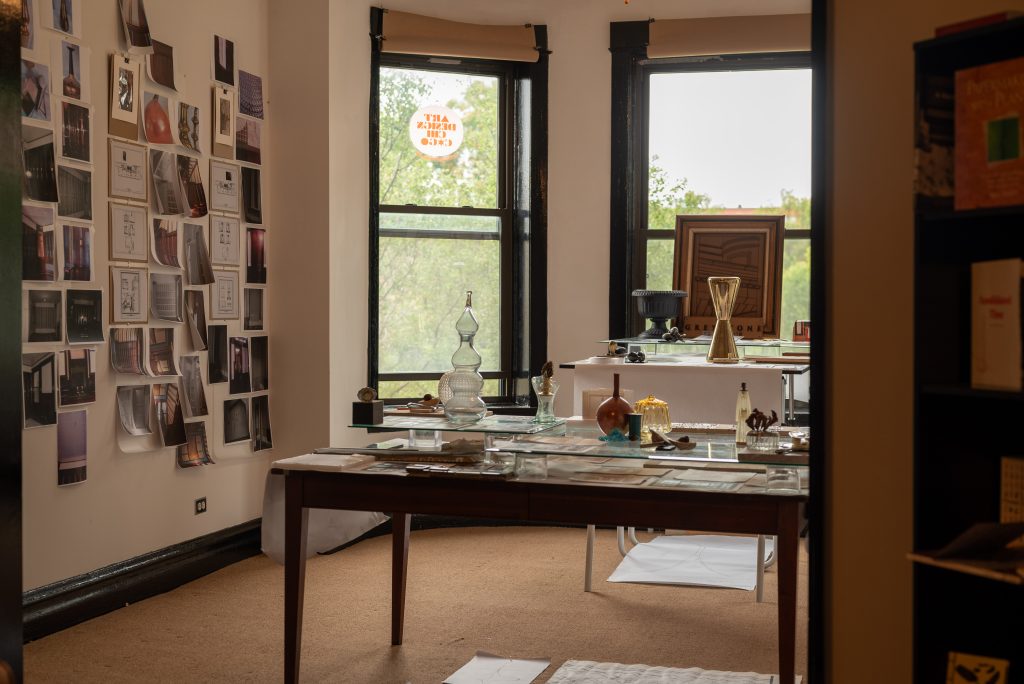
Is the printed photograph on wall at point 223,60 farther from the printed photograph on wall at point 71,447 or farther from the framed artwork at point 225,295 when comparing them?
the printed photograph on wall at point 71,447

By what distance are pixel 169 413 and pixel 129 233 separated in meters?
0.82

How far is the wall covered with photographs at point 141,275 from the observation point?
157 inches

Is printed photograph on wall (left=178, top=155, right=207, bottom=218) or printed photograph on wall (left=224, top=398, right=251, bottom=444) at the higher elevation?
printed photograph on wall (left=178, top=155, right=207, bottom=218)

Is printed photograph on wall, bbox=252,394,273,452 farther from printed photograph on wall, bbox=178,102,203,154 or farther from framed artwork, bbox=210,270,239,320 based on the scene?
printed photograph on wall, bbox=178,102,203,154

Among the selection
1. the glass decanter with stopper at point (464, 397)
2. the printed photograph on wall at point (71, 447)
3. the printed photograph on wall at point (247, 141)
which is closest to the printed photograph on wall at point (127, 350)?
the printed photograph on wall at point (71, 447)

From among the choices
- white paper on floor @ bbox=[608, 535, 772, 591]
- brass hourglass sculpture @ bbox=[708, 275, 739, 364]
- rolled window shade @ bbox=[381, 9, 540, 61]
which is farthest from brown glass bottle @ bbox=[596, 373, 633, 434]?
rolled window shade @ bbox=[381, 9, 540, 61]

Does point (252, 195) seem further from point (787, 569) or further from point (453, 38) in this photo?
point (787, 569)

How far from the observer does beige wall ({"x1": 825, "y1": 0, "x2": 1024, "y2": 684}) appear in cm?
253

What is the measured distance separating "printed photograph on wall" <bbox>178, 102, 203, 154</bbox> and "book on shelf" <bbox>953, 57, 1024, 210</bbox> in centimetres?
352

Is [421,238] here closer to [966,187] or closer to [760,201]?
[760,201]

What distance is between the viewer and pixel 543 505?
325 centimetres

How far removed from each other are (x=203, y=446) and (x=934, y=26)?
3.66 meters

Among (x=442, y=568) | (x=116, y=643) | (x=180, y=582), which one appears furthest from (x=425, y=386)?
(x=116, y=643)

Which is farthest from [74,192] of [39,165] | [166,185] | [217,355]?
[217,355]
